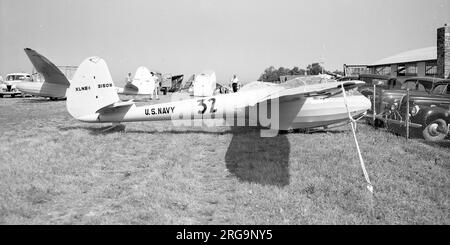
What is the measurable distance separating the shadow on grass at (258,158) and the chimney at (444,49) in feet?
56.7

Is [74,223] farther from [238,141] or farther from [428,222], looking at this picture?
[238,141]

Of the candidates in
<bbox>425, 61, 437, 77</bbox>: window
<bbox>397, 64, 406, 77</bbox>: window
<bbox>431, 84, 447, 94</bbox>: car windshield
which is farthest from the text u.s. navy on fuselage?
<bbox>397, 64, 406, 77</bbox>: window

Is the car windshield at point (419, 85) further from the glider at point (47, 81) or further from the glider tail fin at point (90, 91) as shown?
the glider at point (47, 81)

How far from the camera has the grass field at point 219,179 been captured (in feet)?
13.1

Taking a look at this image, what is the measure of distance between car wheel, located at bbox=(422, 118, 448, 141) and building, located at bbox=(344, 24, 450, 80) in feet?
19.9

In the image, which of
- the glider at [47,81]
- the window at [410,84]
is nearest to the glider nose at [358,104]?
the window at [410,84]

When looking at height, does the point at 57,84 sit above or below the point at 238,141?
above

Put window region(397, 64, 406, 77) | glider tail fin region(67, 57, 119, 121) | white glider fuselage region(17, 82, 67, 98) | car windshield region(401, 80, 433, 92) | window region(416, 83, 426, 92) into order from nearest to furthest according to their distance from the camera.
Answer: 1. glider tail fin region(67, 57, 119, 121)
2. car windshield region(401, 80, 433, 92)
3. window region(416, 83, 426, 92)
4. white glider fuselage region(17, 82, 67, 98)
5. window region(397, 64, 406, 77)

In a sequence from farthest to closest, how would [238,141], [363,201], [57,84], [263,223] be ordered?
[57,84]
[238,141]
[363,201]
[263,223]

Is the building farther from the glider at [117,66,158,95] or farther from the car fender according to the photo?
the glider at [117,66,158,95]

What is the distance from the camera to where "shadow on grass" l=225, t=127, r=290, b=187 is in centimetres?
545

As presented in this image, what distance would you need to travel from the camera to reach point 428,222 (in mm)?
3783
